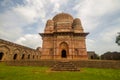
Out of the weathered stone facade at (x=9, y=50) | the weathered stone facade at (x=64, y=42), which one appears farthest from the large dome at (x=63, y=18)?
the weathered stone facade at (x=9, y=50)

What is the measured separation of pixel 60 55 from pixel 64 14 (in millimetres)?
11088

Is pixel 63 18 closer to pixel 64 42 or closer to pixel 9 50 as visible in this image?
pixel 64 42

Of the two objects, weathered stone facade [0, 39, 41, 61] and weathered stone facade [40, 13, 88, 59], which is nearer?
weathered stone facade [40, 13, 88, 59]

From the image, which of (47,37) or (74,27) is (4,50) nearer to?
(47,37)

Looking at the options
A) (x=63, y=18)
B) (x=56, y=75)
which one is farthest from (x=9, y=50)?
(x=56, y=75)

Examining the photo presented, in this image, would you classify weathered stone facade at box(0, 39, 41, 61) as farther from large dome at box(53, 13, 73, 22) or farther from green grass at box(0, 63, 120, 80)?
green grass at box(0, 63, 120, 80)

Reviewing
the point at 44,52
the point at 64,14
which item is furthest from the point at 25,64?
the point at 64,14

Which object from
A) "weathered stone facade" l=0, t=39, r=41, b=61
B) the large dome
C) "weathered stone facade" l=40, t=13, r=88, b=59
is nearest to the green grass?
"weathered stone facade" l=40, t=13, r=88, b=59

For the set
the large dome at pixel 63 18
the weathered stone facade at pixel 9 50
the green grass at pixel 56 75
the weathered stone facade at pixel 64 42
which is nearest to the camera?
the green grass at pixel 56 75

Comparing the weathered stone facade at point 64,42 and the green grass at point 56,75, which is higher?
the weathered stone facade at point 64,42

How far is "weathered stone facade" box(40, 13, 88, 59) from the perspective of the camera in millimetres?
24688

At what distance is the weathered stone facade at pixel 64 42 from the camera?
972 inches

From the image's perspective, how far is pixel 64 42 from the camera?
25.2 metres

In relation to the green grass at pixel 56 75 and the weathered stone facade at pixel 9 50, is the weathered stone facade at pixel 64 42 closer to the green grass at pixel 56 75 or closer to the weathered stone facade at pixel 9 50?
the weathered stone facade at pixel 9 50
